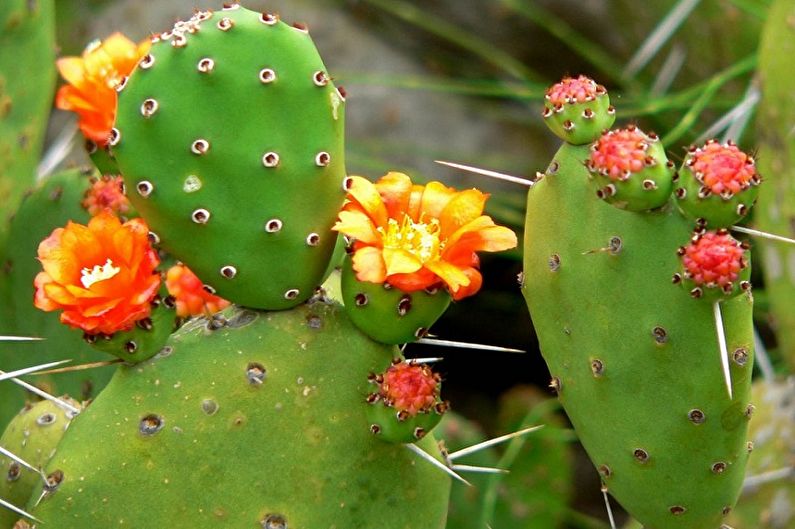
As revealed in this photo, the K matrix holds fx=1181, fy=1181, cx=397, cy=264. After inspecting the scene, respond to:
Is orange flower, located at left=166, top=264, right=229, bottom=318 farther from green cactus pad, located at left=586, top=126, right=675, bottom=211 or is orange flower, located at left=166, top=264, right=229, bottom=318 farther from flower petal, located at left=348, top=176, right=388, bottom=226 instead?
green cactus pad, located at left=586, top=126, right=675, bottom=211

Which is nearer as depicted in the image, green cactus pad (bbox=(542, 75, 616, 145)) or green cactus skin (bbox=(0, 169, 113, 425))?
green cactus pad (bbox=(542, 75, 616, 145))

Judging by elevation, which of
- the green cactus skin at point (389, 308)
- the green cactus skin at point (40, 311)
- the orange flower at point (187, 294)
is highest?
the green cactus skin at point (389, 308)

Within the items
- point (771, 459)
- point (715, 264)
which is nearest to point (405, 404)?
point (715, 264)

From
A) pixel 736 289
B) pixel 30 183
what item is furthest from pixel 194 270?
pixel 30 183

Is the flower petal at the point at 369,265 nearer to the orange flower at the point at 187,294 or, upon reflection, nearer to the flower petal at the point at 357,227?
the flower petal at the point at 357,227

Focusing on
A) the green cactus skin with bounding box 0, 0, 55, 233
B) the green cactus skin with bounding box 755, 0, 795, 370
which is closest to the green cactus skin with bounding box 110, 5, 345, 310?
the green cactus skin with bounding box 0, 0, 55, 233

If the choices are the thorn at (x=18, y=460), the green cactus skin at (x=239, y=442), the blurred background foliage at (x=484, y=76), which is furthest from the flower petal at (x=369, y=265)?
the blurred background foliage at (x=484, y=76)

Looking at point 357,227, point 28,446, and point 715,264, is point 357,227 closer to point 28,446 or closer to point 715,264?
point 715,264
